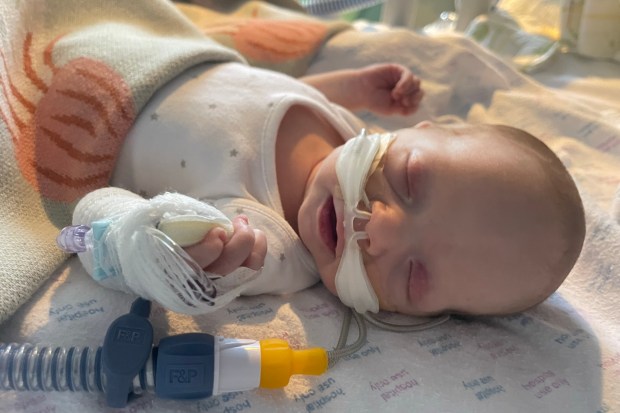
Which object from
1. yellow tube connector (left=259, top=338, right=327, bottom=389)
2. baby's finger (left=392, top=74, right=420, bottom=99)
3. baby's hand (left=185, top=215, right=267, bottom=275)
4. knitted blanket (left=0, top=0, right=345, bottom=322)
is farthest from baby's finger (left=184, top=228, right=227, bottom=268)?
baby's finger (left=392, top=74, right=420, bottom=99)

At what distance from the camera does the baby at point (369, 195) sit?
0.76 m

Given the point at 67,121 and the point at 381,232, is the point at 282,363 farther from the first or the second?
the point at 67,121

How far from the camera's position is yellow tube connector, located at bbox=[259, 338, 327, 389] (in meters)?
0.63

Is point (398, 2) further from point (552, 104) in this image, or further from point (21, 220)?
point (21, 220)

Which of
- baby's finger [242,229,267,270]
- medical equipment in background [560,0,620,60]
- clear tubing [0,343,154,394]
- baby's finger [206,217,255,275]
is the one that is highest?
medical equipment in background [560,0,620,60]

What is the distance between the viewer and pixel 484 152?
808mm

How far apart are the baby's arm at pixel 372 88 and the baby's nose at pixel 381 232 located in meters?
0.48

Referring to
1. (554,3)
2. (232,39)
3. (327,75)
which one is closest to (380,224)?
(327,75)

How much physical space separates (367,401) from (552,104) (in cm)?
85

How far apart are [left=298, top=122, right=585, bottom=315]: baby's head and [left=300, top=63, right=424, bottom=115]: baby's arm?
38 cm

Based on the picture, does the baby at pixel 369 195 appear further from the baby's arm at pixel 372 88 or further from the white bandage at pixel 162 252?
the baby's arm at pixel 372 88

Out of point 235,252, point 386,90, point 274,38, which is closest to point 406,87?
point 386,90

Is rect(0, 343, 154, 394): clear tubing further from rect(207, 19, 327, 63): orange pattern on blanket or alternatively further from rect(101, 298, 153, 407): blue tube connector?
rect(207, 19, 327, 63): orange pattern on blanket

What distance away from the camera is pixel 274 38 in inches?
52.2
